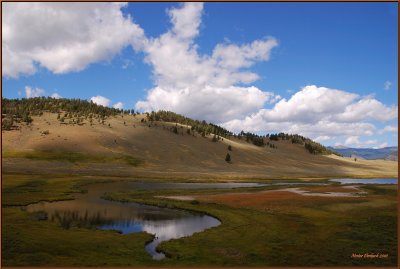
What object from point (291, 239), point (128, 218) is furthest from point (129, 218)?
point (291, 239)

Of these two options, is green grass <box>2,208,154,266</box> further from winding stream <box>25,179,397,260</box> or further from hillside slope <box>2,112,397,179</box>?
hillside slope <box>2,112,397,179</box>

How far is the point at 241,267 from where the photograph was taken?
90.9 ft

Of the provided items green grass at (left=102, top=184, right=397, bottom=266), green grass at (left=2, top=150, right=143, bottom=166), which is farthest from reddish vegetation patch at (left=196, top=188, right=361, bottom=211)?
green grass at (left=2, top=150, right=143, bottom=166)

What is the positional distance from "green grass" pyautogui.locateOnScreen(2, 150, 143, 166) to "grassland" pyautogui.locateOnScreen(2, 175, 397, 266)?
90989 millimetres

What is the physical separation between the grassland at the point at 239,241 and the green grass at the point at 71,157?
91.0 metres

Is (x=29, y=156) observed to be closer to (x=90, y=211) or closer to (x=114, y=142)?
(x=114, y=142)

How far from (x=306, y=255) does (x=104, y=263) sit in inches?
628

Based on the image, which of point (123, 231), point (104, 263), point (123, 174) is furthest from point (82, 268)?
point (123, 174)

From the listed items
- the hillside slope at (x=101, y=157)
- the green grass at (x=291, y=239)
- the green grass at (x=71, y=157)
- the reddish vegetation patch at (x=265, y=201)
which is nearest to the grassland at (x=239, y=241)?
the green grass at (x=291, y=239)

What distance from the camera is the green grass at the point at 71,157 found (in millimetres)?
139125

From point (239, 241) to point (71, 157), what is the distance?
124163 mm

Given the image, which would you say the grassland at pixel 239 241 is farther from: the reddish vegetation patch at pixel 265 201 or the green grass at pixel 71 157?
the green grass at pixel 71 157

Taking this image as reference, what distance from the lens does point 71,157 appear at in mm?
146750

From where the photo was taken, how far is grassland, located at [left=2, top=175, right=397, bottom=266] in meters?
28.8
